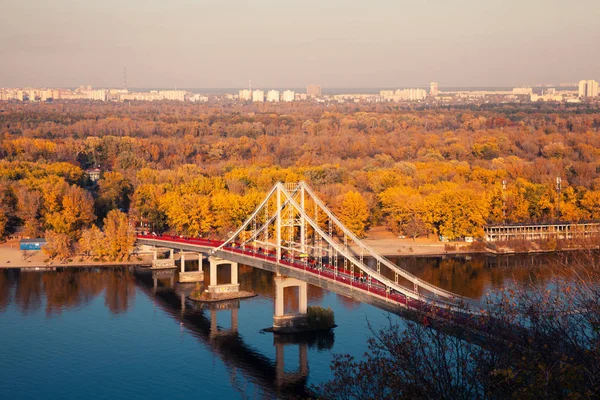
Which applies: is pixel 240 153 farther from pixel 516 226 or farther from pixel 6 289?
pixel 6 289

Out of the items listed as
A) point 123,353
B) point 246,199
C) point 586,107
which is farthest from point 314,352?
point 586,107

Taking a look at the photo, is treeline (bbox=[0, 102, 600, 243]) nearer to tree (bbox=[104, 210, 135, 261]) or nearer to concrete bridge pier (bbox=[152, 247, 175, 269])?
tree (bbox=[104, 210, 135, 261])

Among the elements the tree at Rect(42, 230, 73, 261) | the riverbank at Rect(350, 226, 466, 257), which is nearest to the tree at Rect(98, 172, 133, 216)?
the tree at Rect(42, 230, 73, 261)

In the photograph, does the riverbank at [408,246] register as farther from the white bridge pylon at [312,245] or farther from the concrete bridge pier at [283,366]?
the concrete bridge pier at [283,366]

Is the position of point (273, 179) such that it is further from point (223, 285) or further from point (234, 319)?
point (234, 319)

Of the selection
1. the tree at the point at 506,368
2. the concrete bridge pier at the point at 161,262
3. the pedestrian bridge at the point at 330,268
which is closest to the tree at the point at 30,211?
the pedestrian bridge at the point at 330,268

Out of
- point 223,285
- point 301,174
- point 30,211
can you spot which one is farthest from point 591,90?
point 223,285
